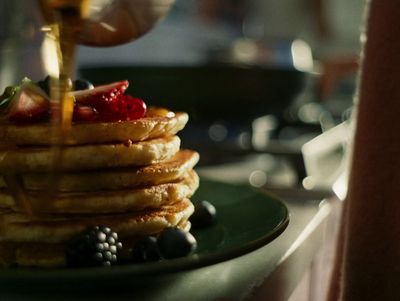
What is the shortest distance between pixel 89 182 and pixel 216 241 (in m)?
0.17

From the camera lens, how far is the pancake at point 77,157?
87 centimetres

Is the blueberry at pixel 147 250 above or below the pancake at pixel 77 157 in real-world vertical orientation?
below

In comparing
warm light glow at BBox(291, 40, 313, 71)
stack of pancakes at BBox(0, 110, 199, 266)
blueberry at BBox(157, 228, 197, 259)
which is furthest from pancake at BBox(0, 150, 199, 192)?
warm light glow at BBox(291, 40, 313, 71)

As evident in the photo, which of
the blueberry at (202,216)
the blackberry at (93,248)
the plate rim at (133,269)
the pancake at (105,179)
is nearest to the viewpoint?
the plate rim at (133,269)

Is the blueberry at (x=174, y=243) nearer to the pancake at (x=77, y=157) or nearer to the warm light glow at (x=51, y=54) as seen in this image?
the pancake at (x=77, y=157)

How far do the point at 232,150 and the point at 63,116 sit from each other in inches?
28.1

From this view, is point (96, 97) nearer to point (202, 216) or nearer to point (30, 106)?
point (30, 106)

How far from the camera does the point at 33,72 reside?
1.69m

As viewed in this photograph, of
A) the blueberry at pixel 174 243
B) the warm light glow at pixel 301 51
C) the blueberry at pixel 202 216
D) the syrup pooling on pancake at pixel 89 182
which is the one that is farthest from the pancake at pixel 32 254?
the warm light glow at pixel 301 51

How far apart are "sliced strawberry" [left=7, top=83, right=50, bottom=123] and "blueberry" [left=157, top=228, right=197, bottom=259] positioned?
21cm

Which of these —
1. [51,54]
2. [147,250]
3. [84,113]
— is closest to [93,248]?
[147,250]

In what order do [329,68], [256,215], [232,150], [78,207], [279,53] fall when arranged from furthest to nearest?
[279,53] < [329,68] < [232,150] < [256,215] < [78,207]

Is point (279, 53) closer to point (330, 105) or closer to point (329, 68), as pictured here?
point (329, 68)

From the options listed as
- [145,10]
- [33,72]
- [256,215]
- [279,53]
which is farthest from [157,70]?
[279,53]
